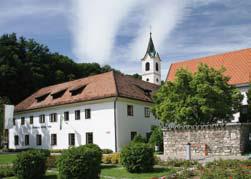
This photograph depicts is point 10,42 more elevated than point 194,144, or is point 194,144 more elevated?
point 10,42

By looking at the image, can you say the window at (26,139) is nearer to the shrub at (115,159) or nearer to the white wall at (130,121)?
the white wall at (130,121)

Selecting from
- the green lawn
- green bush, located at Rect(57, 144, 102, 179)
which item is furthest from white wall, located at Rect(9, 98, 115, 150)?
green bush, located at Rect(57, 144, 102, 179)

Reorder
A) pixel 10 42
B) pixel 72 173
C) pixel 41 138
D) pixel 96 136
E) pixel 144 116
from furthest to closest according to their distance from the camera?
pixel 10 42
pixel 41 138
pixel 144 116
pixel 96 136
pixel 72 173

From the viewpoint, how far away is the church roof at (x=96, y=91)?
32.9 metres

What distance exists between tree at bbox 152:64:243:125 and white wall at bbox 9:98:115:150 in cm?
662

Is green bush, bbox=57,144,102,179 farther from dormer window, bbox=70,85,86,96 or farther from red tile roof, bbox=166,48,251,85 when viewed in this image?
red tile roof, bbox=166,48,251,85

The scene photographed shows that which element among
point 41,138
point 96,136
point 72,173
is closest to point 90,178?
point 72,173

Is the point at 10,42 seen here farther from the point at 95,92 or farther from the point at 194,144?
the point at 194,144

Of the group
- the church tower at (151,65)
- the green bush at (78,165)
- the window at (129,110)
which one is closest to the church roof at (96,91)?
the window at (129,110)

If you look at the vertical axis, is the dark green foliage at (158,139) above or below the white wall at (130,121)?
below

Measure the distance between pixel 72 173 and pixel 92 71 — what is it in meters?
49.6

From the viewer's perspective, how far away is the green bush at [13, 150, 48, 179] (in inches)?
631

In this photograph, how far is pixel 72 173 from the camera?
14.0 metres

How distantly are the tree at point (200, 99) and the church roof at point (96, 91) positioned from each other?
6.61 metres
